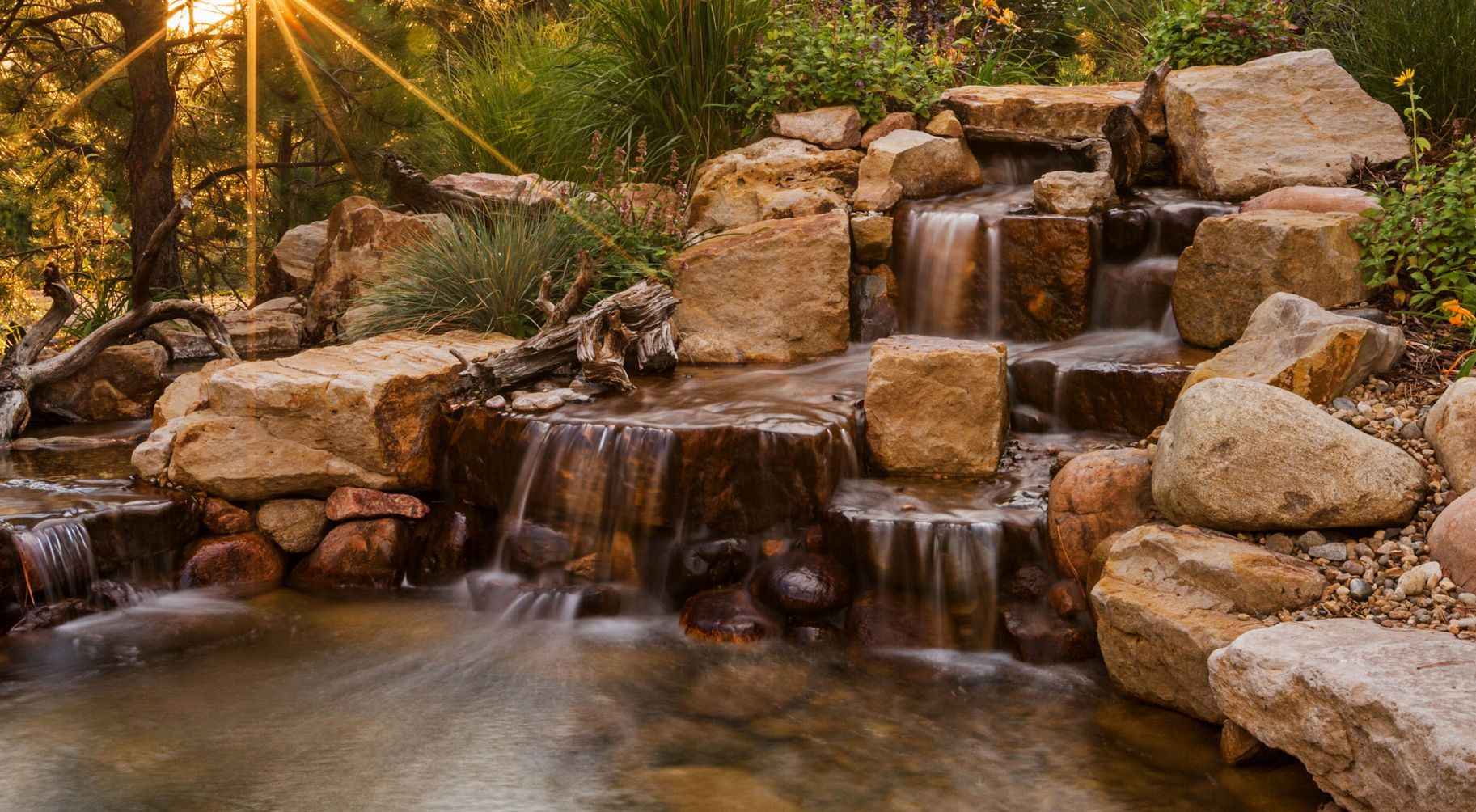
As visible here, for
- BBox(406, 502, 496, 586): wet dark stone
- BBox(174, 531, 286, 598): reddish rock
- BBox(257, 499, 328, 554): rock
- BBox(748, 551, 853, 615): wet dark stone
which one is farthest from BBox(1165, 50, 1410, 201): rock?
BBox(174, 531, 286, 598): reddish rock

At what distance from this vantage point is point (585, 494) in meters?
5.09

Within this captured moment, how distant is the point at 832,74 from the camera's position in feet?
26.4

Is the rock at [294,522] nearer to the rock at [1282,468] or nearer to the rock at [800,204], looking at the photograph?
the rock at [800,204]

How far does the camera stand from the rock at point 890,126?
7816mm

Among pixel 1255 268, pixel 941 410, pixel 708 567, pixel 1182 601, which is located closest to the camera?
pixel 1182 601

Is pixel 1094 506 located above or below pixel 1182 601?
above

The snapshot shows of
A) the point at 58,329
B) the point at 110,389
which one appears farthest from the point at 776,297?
the point at 58,329

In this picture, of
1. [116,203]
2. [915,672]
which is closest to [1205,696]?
[915,672]

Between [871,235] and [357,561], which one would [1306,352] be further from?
[357,561]

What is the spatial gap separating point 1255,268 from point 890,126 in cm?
306

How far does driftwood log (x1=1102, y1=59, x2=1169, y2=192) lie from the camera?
689 centimetres

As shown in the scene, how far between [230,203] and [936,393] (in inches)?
470

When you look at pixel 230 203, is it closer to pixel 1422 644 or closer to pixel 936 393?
pixel 936 393

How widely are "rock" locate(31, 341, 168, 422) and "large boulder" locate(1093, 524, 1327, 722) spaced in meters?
6.43
